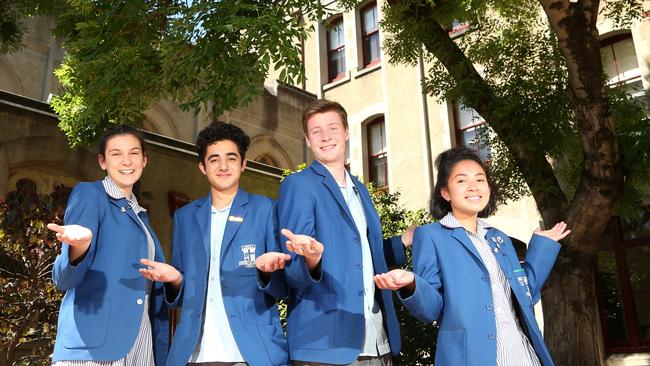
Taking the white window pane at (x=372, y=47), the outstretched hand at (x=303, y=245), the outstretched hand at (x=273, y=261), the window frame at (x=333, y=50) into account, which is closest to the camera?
the outstretched hand at (x=303, y=245)

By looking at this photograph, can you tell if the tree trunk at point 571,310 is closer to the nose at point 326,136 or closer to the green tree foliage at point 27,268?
the nose at point 326,136

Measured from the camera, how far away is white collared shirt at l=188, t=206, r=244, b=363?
278 centimetres

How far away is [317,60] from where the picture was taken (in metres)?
18.9

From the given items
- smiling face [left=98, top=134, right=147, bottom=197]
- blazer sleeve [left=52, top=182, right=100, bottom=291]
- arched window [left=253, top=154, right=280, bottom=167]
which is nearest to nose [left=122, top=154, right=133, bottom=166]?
smiling face [left=98, top=134, right=147, bottom=197]

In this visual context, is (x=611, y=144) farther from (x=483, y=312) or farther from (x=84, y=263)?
(x=84, y=263)

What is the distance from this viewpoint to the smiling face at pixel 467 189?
3100mm

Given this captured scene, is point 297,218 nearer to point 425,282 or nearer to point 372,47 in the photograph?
point 425,282

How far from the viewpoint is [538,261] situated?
3158mm

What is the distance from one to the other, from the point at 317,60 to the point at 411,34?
1061cm

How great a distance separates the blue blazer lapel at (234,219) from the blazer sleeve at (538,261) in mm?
1576

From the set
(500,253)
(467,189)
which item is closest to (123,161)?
(467,189)

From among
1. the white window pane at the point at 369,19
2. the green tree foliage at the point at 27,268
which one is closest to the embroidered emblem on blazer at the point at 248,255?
the green tree foliage at the point at 27,268

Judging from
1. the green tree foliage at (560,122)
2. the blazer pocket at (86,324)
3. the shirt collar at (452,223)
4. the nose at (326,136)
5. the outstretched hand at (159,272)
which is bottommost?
the blazer pocket at (86,324)

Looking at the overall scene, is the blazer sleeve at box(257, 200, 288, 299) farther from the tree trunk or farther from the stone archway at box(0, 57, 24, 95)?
the stone archway at box(0, 57, 24, 95)
